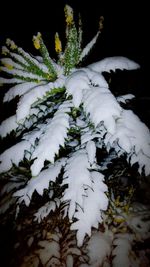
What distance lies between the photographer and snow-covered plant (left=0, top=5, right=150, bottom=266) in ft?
3.82

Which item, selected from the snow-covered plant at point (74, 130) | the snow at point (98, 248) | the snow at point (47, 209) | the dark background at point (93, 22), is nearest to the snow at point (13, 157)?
the snow-covered plant at point (74, 130)

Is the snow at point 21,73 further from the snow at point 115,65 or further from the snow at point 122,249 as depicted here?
the snow at point 122,249

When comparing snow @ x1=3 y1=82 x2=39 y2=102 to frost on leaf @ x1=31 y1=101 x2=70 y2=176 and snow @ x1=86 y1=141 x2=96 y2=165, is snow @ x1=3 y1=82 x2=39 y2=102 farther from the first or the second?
snow @ x1=86 y1=141 x2=96 y2=165

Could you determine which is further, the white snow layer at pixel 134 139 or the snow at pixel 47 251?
the snow at pixel 47 251

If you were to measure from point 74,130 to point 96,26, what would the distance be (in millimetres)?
1216

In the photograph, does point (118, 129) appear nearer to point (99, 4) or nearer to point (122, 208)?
point (122, 208)

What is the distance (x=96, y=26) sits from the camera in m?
2.22

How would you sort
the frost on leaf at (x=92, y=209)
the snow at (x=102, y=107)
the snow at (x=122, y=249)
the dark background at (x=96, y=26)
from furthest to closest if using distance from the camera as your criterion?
the dark background at (x=96, y=26)
the snow at (x=122, y=249)
the frost on leaf at (x=92, y=209)
the snow at (x=102, y=107)

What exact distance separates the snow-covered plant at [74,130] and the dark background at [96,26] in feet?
2.42

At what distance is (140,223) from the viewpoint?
1.54 meters

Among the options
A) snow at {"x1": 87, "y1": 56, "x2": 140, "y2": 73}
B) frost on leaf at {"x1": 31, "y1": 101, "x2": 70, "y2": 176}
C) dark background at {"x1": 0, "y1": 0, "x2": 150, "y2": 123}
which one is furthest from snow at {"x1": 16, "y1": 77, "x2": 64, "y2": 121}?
dark background at {"x1": 0, "y1": 0, "x2": 150, "y2": 123}

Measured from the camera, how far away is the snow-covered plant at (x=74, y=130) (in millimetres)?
1164

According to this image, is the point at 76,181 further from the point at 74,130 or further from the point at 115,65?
the point at 115,65

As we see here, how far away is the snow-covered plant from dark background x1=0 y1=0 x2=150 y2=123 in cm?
74
